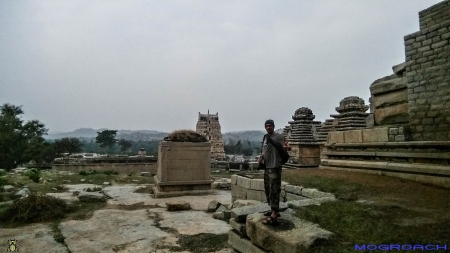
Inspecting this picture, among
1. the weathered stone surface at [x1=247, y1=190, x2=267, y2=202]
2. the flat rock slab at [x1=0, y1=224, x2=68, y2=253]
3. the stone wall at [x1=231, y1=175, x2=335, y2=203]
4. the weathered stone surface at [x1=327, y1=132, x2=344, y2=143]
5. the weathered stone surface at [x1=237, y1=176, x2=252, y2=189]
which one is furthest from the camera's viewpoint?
the weathered stone surface at [x1=327, y1=132, x2=344, y2=143]

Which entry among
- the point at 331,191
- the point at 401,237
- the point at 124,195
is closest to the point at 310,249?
the point at 401,237

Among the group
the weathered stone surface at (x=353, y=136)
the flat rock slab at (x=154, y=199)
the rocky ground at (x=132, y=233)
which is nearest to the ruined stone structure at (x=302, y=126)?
the flat rock slab at (x=154, y=199)

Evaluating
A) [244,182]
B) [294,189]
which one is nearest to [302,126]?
[244,182]

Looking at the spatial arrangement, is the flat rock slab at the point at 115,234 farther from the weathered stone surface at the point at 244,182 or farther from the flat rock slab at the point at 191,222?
the weathered stone surface at the point at 244,182

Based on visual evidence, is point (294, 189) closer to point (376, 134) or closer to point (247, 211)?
point (247, 211)

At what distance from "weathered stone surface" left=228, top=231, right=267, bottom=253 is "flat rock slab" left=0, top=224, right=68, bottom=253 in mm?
2508

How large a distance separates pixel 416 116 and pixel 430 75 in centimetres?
90

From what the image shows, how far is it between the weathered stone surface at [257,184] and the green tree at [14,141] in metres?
32.1

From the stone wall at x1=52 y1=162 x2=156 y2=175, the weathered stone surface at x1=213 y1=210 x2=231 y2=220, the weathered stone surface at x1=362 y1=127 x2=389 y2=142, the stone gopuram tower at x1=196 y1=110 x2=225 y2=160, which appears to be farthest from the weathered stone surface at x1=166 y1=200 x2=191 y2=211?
the stone gopuram tower at x1=196 y1=110 x2=225 y2=160

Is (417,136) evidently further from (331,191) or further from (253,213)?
(253,213)

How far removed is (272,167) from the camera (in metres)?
3.11

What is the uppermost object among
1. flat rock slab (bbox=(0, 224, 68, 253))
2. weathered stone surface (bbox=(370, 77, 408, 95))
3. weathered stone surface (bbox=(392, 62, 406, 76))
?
weathered stone surface (bbox=(392, 62, 406, 76))

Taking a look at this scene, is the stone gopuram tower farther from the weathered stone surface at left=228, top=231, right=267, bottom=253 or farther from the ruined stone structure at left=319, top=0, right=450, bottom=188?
the weathered stone surface at left=228, top=231, right=267, bottom=253

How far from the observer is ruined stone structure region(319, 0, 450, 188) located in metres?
5.15
